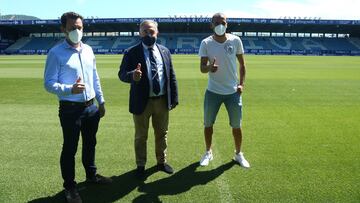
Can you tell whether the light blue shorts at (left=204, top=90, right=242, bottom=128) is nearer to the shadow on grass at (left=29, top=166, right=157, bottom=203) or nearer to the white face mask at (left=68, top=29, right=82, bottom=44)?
the shadow on grass at (left=29, top=166, right=157, bottom=203)

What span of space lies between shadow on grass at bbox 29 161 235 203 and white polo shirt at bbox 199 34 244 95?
119cm

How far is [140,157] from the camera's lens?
5293mm

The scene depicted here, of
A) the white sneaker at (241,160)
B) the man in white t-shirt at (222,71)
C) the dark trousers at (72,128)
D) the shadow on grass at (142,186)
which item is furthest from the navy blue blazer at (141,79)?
the white sneaker at (241,160)

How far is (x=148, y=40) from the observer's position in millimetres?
5004

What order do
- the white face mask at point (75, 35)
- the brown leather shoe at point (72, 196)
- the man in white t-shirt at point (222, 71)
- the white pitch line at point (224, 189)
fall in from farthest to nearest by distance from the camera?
the man in white t-shirt at point (222, 71) → the white pitch line at point (224, 189) → the brown leather shoe at point (72, 196) → the white face mask at point (75, 35)

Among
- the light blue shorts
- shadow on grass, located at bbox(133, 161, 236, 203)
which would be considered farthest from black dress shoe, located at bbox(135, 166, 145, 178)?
the light blue shorts

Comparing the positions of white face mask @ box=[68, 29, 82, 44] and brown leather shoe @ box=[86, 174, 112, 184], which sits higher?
white face mask @ box=[68, 29, 82, 44]

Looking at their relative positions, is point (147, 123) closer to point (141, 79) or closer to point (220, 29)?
point (141, 79)

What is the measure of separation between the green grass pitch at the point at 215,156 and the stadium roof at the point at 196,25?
176 ft

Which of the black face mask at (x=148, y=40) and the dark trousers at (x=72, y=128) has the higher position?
the black face mask at (x=148, y=40)

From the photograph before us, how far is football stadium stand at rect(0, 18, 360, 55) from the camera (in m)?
63.6

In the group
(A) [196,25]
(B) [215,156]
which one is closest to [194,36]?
(A) [196,25]

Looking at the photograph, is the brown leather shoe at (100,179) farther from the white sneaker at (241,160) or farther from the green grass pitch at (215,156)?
the white sneaker at (241,160)

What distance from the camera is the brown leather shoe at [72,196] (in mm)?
4367
